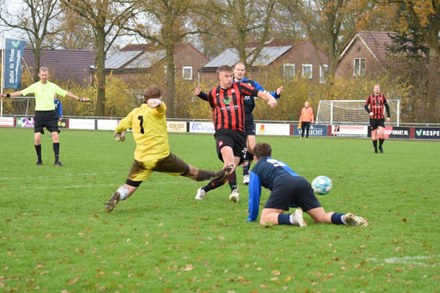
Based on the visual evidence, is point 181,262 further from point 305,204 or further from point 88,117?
point 88,117

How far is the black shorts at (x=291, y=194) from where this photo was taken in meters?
9.02

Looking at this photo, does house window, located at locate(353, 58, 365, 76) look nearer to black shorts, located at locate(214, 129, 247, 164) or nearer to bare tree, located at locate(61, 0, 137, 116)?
bare tree, located at locate(61, 0, 137, 116)

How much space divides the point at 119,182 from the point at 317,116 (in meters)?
32.7

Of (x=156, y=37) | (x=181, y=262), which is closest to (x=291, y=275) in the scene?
(x=181, y=262)

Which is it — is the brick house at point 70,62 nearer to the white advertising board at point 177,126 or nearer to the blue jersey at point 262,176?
the white advertising board at point 177,126

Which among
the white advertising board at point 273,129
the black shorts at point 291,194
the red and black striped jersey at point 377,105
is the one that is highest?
the red and black striped jersey at point 377,105

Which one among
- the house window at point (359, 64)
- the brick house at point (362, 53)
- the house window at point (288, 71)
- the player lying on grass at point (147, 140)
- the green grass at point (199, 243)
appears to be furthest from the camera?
the house window at point (359, 64)

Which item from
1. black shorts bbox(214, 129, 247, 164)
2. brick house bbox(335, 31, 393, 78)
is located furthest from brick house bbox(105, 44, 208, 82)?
black shorts bbox(214, 129, 247, 164)

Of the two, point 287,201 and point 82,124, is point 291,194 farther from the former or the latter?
point 82,124

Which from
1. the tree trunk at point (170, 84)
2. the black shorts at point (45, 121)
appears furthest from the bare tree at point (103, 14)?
the black shorts at point (45, 121)

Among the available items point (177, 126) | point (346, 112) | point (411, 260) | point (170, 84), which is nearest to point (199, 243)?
point (411, 260)

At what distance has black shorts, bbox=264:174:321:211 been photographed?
9.02 meters

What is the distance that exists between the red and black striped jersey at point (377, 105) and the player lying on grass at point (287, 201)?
52.0ft

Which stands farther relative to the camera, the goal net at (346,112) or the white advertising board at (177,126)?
the white advertising board at (177,126)
